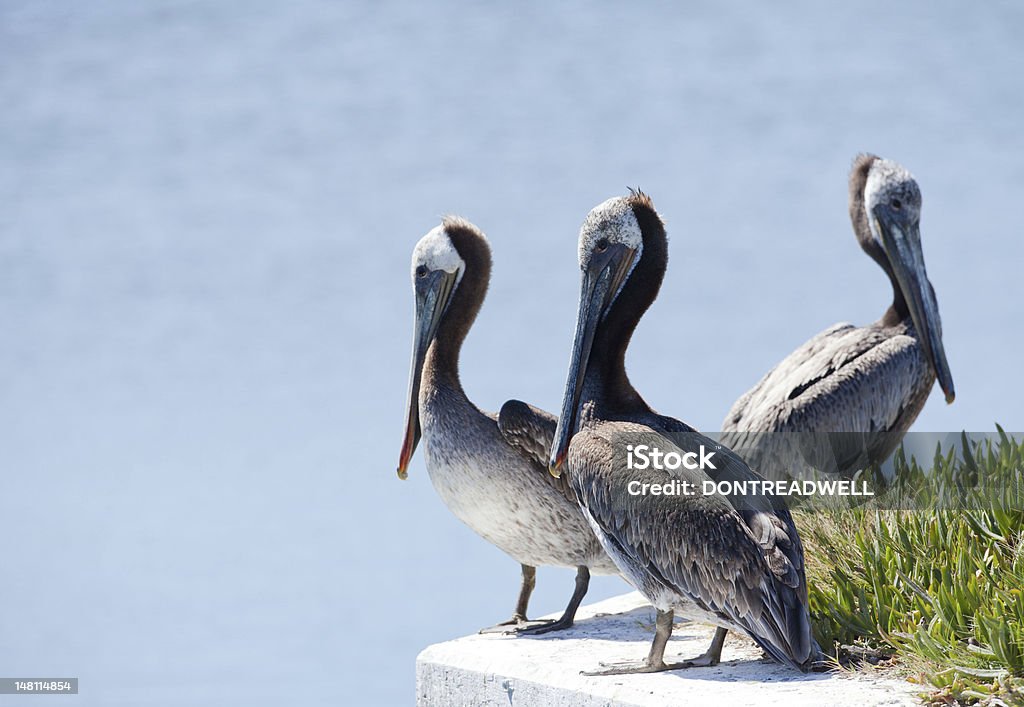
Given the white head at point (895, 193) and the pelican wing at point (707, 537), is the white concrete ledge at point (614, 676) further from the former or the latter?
the white head at point (895, 193)

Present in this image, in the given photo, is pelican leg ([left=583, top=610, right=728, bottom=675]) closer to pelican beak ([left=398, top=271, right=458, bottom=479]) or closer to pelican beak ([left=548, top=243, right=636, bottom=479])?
pelican beak ([left=548, top=243, right=636, bottom=479])

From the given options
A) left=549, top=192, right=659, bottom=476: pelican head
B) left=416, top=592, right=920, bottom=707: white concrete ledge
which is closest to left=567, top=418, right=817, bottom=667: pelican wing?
left=416, top=592, right=920, bottom=707: white concrete ledge

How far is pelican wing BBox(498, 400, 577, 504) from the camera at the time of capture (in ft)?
15.9

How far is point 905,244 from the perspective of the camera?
6266 millimetres

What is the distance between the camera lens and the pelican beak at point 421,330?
5285mm

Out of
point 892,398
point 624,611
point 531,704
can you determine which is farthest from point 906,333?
point 531,704

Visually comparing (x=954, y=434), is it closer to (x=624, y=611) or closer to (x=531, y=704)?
(x=624, y=611)

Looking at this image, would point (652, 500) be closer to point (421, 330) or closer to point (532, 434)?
point (532, 434)

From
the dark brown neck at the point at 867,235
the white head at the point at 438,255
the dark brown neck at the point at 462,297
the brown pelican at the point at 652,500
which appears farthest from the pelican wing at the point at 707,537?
the dark brown neck at the point at 867,235

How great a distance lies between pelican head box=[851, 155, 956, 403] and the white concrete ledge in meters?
2.00

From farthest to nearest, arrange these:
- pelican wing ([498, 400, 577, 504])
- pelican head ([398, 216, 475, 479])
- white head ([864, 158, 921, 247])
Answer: white head ([864, 158, 921, 247])
pelican head ([398, 216, 475, 479])
pelican wing ([498, 400, 577, 504])

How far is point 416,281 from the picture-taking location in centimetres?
531

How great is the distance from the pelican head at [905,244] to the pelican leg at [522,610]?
2.33 meters
